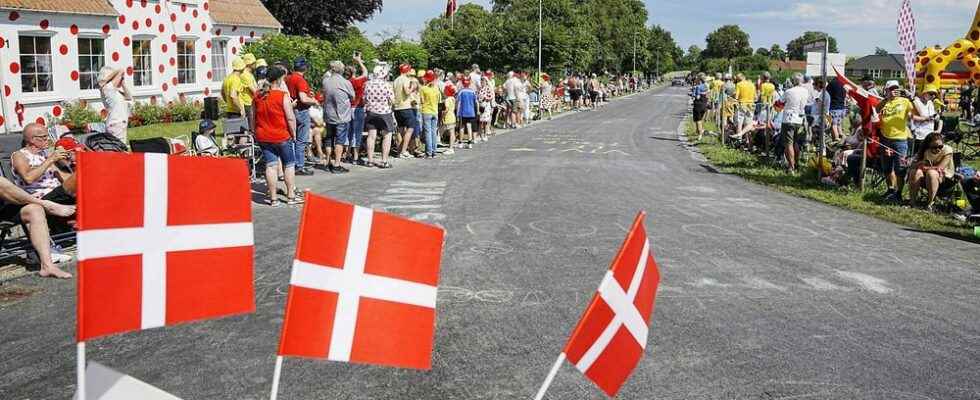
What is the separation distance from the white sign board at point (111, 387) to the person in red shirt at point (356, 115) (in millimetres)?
12086

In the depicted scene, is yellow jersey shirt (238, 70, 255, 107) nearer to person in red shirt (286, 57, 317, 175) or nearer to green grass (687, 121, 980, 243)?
person in red shirt (286, 57, 317, 175)

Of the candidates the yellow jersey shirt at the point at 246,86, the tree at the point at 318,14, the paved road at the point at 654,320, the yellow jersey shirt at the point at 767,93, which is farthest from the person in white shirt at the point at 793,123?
the tree at the point at 318,14

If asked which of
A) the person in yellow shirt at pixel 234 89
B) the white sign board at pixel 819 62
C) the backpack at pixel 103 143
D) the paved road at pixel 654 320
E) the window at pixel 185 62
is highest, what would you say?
the window at pixel 185 62

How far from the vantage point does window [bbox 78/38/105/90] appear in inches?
874

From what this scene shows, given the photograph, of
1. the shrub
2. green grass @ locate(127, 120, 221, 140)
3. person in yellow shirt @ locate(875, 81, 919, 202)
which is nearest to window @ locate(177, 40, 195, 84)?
green grass @ locate(127, 120, 221, 140)

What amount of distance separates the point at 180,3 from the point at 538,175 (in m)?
17.7

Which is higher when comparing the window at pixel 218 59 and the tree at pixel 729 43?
the tree at pixel 729 43

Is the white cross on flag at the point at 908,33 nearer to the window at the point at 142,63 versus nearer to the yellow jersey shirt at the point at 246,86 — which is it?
the yellow jersey shirt at the point at 246,86

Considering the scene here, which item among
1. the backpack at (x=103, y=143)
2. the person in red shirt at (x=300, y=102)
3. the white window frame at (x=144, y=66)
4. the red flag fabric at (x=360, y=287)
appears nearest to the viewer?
the red flag fabric at (x=360, y=287)

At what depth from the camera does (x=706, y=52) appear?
182 m

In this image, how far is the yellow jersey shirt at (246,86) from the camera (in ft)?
46.2

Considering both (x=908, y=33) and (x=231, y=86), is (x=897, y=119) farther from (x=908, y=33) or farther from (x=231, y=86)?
(x=231, y=86)

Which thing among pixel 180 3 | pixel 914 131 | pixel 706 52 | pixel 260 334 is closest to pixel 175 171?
pixel 260 334

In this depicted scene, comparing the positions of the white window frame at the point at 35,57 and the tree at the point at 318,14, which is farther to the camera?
the tree at the point at 318,14
